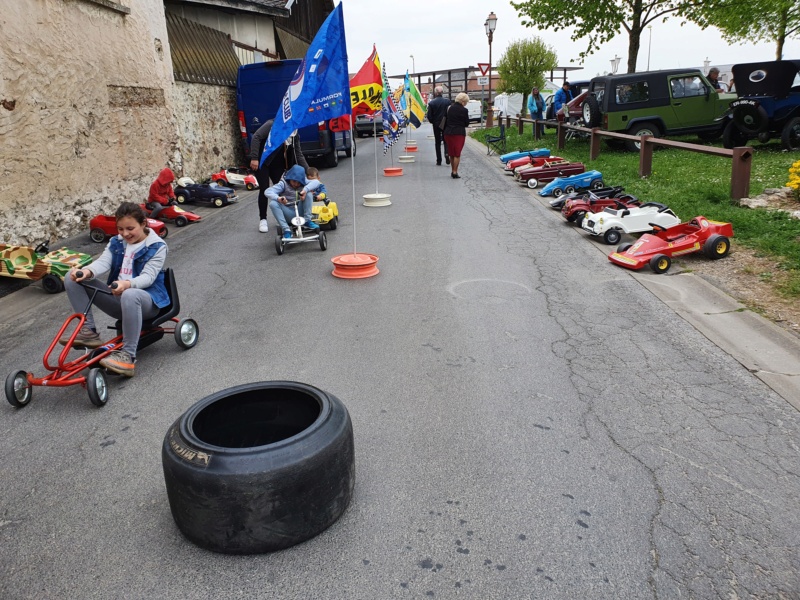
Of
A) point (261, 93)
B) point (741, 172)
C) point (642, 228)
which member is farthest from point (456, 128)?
point (642, 228)

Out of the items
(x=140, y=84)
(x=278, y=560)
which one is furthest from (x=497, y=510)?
(x=140, y=84)

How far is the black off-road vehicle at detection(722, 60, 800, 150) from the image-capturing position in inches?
566

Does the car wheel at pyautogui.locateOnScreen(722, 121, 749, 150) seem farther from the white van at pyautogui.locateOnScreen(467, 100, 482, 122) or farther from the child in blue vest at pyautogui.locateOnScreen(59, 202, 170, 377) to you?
the white van at pyautogui.locateOnScreen(467, 100, 482, 122)

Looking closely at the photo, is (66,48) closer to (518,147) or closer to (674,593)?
(674,593)

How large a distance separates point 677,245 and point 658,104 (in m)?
11.3

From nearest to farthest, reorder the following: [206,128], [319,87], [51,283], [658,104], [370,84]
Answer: [319,87]
[51,283]
[370,84]
[206,128]
[658,104]

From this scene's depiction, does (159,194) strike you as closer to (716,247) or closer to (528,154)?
(716,247)

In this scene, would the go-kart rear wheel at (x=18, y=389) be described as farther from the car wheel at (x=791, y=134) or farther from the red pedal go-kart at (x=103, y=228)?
the car wheel at (x=791, y=134)

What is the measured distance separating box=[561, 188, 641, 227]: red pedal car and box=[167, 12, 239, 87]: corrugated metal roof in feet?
33.8

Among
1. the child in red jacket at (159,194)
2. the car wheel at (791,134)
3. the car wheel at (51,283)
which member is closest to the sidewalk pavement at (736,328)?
the car wheel at (51,283)

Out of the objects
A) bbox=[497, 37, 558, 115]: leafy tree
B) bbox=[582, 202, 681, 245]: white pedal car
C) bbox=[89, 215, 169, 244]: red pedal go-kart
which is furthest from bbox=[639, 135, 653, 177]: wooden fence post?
bbox=[497, 37, 558, 115]: leafy tree

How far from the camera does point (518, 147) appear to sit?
23000mm

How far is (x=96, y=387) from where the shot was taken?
4348mm

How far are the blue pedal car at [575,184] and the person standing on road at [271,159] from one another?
17.9 ft
